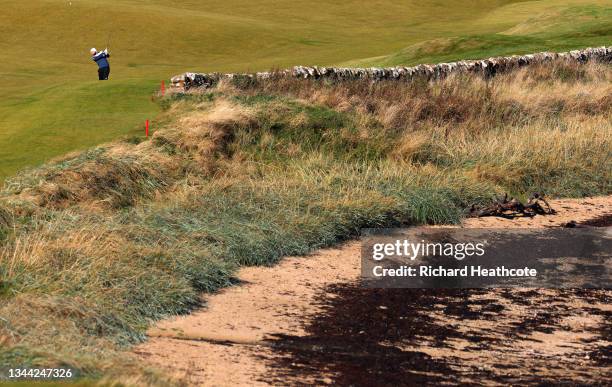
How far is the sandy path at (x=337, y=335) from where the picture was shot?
10.1 metres

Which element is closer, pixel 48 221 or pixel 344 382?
pixel 344 382

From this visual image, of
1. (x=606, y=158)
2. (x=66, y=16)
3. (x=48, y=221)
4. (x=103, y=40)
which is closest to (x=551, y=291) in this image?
(x=48, y=221)

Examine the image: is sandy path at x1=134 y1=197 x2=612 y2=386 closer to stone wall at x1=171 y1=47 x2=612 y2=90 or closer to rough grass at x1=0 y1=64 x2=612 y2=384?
rough grass at x1=0 y1=64 x2=612 y2=384

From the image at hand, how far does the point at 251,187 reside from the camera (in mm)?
16266

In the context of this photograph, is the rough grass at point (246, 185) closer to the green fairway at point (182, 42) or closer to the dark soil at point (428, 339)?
→ the green fairway at point (182, 42)

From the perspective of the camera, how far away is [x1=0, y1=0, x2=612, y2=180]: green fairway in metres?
18.3

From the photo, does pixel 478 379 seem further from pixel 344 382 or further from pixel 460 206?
pixel 460 206

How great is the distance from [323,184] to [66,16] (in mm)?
27794

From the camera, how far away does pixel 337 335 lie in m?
11.3

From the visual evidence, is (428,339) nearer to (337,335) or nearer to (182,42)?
(337,335)

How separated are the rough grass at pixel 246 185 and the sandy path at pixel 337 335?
411 millimetres

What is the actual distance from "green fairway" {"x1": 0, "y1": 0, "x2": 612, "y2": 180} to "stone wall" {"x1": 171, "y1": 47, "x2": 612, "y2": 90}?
3.09ft

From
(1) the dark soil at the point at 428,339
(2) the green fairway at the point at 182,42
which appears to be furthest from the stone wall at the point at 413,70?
(1) the dark soil at the point at 428,339

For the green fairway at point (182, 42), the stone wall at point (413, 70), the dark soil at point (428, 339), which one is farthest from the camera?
the stone wall at point (413, 70)
